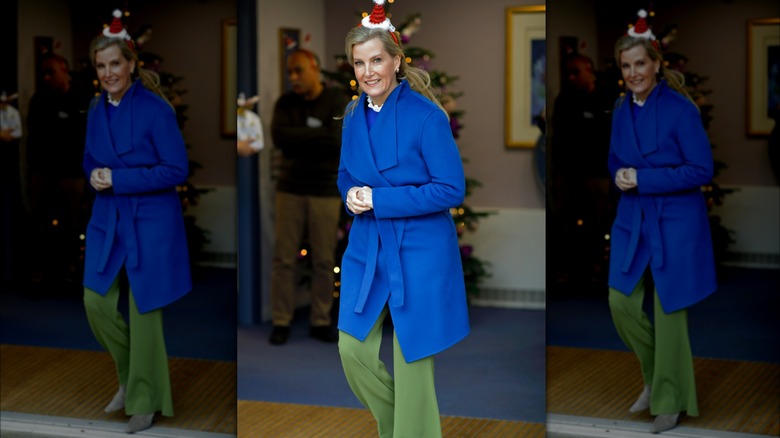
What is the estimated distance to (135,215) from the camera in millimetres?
4188

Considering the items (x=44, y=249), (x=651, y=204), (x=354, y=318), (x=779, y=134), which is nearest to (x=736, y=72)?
(x=779, y=134)

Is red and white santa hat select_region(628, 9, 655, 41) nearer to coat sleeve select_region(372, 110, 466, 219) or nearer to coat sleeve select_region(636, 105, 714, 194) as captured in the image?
coat sleeve select_region(636, 105, 714, 194)

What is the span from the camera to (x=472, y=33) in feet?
22.5

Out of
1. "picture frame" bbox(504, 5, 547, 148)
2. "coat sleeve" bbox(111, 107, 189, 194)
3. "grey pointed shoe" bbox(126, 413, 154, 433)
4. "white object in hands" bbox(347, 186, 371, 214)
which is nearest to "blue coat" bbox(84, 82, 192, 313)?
"coat sleeve" bbox(111, 107, 189, 194)

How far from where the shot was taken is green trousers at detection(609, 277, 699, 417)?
4.06 m

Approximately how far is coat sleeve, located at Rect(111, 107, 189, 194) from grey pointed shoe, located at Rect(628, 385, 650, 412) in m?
1.91

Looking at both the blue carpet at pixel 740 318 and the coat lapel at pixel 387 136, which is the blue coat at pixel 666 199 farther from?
the coat lapel at pixel 387 136

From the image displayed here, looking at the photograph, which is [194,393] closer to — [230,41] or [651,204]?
[230,41]

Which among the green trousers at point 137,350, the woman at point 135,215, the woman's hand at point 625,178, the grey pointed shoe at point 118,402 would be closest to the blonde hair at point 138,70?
the woman at point 135,215

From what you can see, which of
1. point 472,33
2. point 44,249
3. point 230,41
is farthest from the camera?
point 472,33

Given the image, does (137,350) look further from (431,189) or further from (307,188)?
(307,188)

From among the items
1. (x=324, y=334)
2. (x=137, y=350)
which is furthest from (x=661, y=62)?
(x=324, y=334)

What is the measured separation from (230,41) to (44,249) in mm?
1195

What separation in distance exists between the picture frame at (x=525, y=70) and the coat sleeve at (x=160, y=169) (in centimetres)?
310
